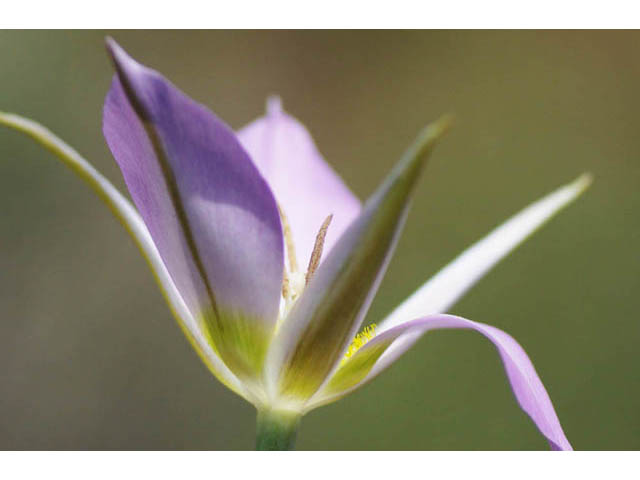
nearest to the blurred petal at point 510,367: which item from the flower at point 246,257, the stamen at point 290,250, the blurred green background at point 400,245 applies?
the flower at point 246,257

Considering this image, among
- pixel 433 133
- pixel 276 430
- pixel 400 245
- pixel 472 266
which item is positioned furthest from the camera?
pixel 400 245

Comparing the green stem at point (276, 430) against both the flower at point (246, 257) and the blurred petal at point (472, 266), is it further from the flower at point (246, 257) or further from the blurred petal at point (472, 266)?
the blurred petal at point (472, 266)

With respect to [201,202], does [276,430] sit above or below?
below

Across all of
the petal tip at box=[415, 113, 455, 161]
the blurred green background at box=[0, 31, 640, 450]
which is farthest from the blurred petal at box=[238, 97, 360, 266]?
the blurred green background at box=[0, 31, 640, 450]

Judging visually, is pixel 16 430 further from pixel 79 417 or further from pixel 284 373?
pixel 284 373

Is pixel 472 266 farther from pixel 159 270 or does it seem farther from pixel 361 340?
pixel 159 270

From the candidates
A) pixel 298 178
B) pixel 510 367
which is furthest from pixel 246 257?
pixel 298 178
